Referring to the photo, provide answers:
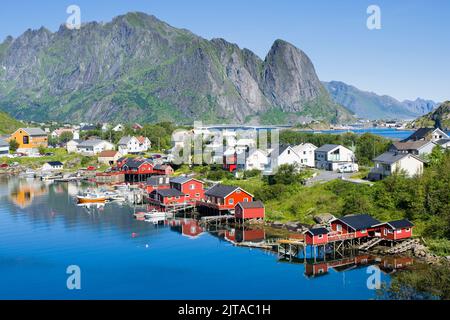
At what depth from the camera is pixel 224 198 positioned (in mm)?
34594

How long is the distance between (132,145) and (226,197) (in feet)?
137

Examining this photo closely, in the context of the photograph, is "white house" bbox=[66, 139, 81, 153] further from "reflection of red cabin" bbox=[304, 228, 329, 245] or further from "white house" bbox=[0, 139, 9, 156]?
"reflection of red cabin" bbox=[304, 228, 329, 245]

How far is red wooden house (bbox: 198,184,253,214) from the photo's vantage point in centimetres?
3472

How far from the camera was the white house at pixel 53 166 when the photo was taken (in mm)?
66312

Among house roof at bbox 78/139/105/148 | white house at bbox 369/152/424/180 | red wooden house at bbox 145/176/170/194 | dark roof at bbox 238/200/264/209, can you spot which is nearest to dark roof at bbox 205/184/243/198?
dark roof at bbox 238/200/264/209

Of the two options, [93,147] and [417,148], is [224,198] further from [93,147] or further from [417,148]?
[93,147]

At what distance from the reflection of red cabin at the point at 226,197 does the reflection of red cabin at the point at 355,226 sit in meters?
9.53

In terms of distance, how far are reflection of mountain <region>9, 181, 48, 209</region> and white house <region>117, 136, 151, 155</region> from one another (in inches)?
702

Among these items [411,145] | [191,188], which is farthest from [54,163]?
[411,145]

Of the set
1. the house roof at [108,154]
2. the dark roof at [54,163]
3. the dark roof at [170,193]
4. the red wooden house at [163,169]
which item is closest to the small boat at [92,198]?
the dark roof at [170,193]

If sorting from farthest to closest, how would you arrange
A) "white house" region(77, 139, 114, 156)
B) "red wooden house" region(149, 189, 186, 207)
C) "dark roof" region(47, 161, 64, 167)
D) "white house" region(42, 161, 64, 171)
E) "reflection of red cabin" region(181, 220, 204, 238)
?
"white house" region(77, 139, 114, 156)
"dark roof" region(47, 161, 64, 167)
"white house" region(42, 161, 64, 171)
"red wooden house" region(149, 189, 186, 207)
"reflection of red cabin" region(181, 220, 204, 238)
